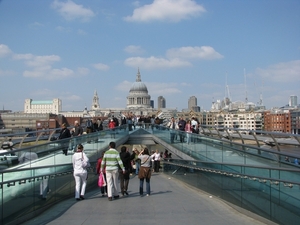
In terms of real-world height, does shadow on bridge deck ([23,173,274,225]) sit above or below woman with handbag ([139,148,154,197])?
below

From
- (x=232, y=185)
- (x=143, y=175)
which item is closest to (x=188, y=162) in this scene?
(x=143, y=175)

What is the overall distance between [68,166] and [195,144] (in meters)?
6.19

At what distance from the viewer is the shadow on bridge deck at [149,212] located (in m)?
9.32

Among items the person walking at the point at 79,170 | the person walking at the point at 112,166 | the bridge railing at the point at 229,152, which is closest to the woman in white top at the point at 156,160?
the bridge railing at the point at 229,152

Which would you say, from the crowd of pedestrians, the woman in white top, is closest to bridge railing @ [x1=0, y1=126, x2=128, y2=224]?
the crowd of pedestrians

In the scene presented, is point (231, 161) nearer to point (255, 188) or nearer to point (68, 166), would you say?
point (255, 188)

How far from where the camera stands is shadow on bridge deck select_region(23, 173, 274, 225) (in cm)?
932

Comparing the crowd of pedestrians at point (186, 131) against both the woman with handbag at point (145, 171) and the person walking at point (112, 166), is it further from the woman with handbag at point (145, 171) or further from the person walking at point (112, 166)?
the person walking at point (112, 166)

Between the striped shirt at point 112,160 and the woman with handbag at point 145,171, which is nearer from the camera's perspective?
the striped shirt at point 112,160

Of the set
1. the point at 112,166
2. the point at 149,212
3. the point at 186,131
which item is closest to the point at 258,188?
the point at 149,212

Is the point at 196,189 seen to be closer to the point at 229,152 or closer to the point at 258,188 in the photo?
the point at 229,152

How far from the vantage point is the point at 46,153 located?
11.9 meters

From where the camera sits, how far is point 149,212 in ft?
33.6

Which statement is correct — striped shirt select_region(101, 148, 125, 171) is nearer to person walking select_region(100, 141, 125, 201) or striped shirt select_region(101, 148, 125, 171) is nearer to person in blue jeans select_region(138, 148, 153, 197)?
person walking select_region(100, 141, 125, 201)
